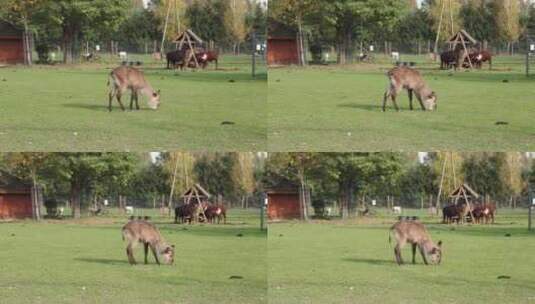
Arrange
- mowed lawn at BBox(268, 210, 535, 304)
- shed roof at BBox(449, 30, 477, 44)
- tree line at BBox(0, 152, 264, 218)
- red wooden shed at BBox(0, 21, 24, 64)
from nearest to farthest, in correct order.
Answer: mowed lawn at BBox(268, 210, 535, 304) → tree line at BBox(0, 152, 264, 218) → shed roof at BBox(449, 30, 477, 44) → red wooden shed at BBox(0, 21, 24, 64)

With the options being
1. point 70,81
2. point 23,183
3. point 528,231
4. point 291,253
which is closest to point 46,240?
point 23,183

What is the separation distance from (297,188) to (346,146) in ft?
2.24

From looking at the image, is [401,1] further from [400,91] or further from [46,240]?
[46,240]

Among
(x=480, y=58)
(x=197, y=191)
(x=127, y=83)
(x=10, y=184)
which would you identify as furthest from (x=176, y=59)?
(x=480, y=58)

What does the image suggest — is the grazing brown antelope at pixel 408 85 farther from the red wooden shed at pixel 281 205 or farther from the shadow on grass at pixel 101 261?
the shadow on grass at pixel 101 261

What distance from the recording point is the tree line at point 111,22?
44.1 feet

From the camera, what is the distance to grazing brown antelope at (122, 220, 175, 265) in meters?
12.6

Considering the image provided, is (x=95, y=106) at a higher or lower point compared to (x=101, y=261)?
higher

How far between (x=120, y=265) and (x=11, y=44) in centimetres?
286

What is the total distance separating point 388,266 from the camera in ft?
41.5

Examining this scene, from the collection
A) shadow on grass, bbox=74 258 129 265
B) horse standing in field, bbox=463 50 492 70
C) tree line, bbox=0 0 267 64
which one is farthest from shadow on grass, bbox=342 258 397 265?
tree line, bbox=0 0 267 64

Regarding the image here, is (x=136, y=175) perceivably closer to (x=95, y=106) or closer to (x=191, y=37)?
(x=95, y=106)

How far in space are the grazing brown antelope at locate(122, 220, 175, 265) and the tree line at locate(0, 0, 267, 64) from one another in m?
2.11

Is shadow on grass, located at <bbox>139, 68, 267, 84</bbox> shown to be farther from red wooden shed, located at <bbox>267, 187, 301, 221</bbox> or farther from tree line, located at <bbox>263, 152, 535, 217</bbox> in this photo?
red wooden shed, located at <bbox>267, 187, 301, 221</bbox>
